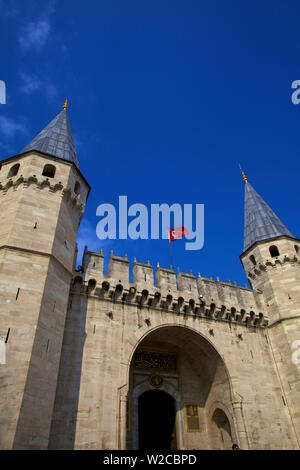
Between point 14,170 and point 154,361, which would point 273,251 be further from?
point 14,170

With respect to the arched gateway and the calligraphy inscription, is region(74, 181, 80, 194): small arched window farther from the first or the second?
the calligraphy inscription

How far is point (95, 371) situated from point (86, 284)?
11.8ft

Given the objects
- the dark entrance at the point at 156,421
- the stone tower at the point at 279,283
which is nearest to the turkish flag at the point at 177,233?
the stone tower at the point at 279,283

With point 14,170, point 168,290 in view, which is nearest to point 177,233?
point 168,290

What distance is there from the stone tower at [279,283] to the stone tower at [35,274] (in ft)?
36.5

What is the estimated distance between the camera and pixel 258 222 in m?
21.9

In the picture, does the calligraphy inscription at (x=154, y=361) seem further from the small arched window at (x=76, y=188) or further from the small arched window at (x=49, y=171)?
the small arched window at (x=49, y=171)

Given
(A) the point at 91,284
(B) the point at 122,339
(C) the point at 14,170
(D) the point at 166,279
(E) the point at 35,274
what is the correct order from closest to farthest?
(E) the point at 35,274, (B) the point at 122,339, (A) the point at 91,284, (C) the point at 14,170, (D) the point at 166,279

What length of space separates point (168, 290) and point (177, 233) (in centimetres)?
433

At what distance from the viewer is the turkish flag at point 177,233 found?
62.8 ft

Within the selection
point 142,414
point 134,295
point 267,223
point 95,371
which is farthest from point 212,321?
point 267,223

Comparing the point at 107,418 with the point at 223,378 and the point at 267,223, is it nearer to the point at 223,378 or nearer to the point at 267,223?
the point at 223,378
